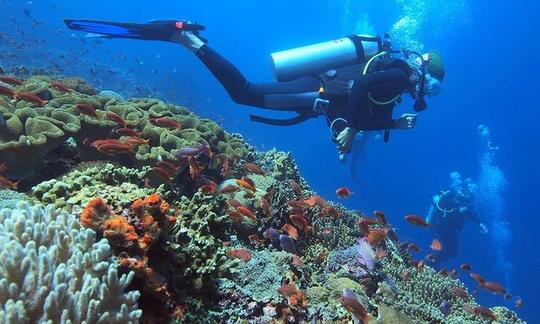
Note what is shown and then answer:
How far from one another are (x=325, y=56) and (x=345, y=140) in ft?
8.28

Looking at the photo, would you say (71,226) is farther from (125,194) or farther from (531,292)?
(531,292)

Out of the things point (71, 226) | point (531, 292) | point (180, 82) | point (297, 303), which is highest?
point (180, 82)

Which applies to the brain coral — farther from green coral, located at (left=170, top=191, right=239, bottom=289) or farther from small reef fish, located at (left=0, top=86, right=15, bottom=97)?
small reef fish, located at (left=0, top=86, right=15, bottom=97)

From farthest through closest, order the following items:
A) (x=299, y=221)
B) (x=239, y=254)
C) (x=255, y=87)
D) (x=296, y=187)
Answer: (x=255, y=87)
(x=296, y=187)
(x=299, y=221)
(x=239, y=254)

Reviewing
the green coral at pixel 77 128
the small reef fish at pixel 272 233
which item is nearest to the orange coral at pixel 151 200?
the small reef fish at pixel 272 233

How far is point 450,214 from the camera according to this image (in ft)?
61.9

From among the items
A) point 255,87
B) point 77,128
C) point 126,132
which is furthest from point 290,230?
point 255,87

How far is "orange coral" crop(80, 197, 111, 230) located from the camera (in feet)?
9.73

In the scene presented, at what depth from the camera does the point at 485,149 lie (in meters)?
89.7

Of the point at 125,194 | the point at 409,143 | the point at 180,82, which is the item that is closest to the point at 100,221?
the point at 125,194

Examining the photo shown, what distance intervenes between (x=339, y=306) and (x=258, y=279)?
979 millimetres

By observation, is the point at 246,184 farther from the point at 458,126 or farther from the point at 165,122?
the point at 458,126

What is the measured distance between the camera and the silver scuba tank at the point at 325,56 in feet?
30.1

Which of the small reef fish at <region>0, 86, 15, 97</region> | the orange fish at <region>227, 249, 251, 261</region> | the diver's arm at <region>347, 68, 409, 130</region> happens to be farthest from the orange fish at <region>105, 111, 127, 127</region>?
the diver's arm at <region>347, 68, 409, 130</region>
